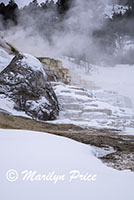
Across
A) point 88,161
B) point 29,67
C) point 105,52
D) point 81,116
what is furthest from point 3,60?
point 105,52

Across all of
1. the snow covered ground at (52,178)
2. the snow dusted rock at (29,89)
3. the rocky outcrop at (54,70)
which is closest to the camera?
the snow covered ground at (52,178)

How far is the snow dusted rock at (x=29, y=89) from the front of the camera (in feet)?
25.8

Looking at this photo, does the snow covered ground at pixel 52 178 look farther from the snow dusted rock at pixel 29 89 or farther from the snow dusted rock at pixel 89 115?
the snow dusted rock at pixel 29 89

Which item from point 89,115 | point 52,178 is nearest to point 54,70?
point 89,115

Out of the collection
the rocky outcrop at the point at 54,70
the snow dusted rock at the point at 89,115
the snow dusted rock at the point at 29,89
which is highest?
the rocky outcrop at the point at 54,70

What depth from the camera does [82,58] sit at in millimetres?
40688

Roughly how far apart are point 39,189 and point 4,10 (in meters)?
37.6

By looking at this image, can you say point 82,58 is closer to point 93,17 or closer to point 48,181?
point 93,17

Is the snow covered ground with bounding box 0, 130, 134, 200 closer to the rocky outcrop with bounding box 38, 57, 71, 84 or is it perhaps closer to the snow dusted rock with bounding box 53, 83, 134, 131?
the snow dusted rock with bounding box 53, 83, 134, 131

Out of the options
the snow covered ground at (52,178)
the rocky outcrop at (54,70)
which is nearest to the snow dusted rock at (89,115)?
the snow covered ground at (52,178)

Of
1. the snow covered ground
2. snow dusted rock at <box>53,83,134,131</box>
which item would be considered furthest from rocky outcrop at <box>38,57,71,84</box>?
the snow covered ground

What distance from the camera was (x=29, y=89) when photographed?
840 centimetres

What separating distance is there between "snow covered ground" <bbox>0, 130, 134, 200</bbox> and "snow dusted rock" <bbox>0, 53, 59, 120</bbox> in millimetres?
6408

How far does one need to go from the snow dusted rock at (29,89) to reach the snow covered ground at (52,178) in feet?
21.0
